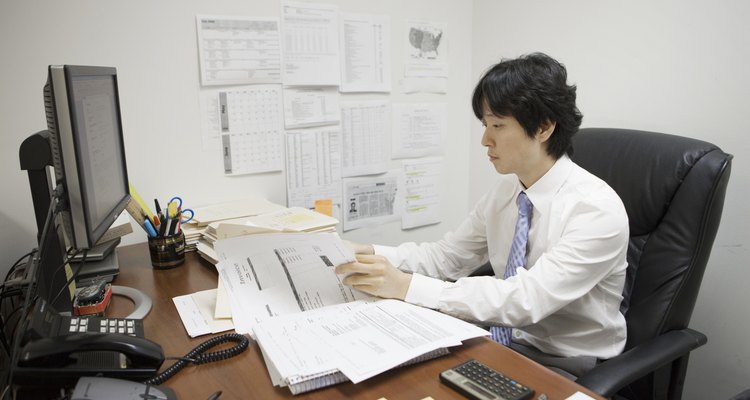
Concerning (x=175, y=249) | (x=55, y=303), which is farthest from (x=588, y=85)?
(x=55, y=303)

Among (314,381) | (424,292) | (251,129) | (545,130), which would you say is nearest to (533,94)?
(545,130)

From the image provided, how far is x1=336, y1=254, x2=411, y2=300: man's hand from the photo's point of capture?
106 centimetres

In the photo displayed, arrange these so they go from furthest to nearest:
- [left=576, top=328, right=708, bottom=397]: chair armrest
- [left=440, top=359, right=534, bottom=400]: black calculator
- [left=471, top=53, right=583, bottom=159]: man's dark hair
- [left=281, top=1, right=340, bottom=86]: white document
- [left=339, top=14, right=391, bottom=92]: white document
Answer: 1. [left=339, top=14, right=391, bottom=92]: white document
2. [left=281, top=1, right=340, bottom=86]: white document
3. [left=471, top=53, right=583, bottom=159]: man's dark hair
4. [left=576, top=328, right=708, bottom=397]: chair armrest
5. [left=440, top=359, right=534, bottom=400]: black calculator

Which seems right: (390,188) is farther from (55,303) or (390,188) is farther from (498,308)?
(55,303)

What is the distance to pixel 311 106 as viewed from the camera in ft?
5.97

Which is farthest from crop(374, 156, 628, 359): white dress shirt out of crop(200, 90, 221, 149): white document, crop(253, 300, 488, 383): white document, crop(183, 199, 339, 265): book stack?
crop(200, 90, 221, 149): white document

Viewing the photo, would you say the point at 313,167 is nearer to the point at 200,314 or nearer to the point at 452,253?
the point at 452,253

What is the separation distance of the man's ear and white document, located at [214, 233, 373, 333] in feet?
1.88

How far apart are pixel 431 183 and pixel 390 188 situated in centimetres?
22

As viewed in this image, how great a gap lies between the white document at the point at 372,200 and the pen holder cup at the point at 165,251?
76cm

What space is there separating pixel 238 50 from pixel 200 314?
0.94 m

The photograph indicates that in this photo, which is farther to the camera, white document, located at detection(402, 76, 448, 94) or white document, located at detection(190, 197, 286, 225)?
white document, located at detection(402, 76, 448, 94)

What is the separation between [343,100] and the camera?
6.25 feet

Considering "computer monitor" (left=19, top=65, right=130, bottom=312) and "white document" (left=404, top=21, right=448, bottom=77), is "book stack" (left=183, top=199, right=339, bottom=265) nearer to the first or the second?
"computer monitor" (left=19, top=65, right=130, bottom=312)
